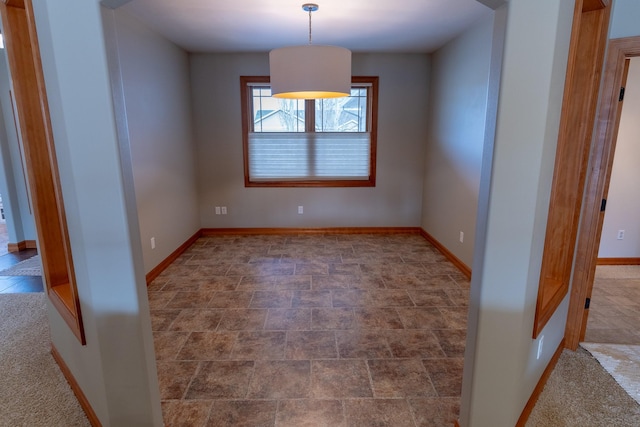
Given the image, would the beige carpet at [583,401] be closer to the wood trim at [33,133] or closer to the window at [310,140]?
the wood trim at [33,133]

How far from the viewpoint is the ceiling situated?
2.99 m

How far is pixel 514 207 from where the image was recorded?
136cm

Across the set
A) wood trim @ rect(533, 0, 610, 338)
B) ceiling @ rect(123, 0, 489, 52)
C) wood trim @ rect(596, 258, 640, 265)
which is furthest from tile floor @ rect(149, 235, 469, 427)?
ceiling @ rect(123, 0, 489, 52)

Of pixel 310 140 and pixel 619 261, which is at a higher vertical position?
pixel 310 140

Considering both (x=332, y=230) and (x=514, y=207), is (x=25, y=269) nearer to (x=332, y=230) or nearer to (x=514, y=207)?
(x=332, y=230)

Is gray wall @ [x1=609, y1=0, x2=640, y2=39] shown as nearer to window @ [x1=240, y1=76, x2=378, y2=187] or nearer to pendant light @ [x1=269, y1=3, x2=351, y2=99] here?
pendant light @ [x1=269, y1=3, x2=351, y2=99]

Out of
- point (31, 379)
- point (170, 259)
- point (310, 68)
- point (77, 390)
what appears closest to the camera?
point (77, 390)

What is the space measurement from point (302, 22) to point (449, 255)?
311 cm

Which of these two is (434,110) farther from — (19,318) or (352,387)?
(19,318)

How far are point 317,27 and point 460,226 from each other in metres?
2.69

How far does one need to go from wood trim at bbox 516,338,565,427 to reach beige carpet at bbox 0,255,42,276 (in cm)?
456

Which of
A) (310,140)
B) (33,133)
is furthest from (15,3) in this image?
(310,140)

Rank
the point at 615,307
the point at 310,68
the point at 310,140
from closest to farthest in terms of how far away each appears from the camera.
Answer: the point at 310,68
the point at 615,307
the point at 310,140

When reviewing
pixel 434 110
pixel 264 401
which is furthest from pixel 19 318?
pixel 434 110
